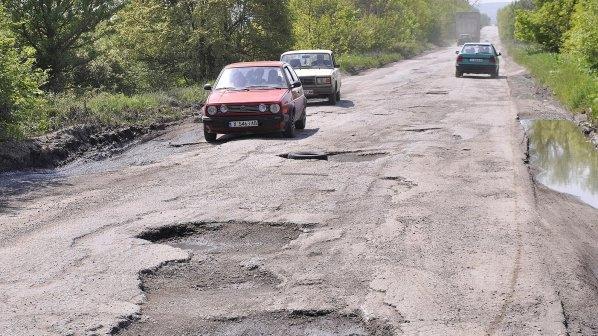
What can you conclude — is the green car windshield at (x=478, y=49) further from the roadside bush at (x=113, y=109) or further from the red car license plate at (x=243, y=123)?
the red car license plate at (x=243, y=123)

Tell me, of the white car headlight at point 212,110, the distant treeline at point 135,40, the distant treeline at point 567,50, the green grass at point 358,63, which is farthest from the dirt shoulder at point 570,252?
the green grass at point 358,63

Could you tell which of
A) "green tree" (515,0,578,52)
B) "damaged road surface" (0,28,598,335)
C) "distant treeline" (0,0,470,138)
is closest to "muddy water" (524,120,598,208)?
"damaged road surface" (0,28,598,335)

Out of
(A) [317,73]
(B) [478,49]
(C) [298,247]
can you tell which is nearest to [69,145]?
(C) [298,247]

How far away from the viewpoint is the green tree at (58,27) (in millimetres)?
18688

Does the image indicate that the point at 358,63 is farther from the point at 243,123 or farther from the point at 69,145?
the point at 69,145

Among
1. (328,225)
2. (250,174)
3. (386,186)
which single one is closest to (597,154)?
(386,186)

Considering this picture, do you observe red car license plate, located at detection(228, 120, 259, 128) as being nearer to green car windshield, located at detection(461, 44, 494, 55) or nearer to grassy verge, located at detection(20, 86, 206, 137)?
grassy verge, located at detection(20, 86, 206, 137)

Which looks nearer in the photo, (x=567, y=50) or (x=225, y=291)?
(x=225, y=291)

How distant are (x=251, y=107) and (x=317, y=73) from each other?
7.26m

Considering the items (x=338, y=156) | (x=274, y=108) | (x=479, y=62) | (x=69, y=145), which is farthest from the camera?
(x=479, y=62)

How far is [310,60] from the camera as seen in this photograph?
72.8ft

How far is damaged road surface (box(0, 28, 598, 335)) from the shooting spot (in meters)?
4.93

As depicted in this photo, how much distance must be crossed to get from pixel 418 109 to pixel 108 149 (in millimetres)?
8300

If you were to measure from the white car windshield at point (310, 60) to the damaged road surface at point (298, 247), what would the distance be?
393 inches
